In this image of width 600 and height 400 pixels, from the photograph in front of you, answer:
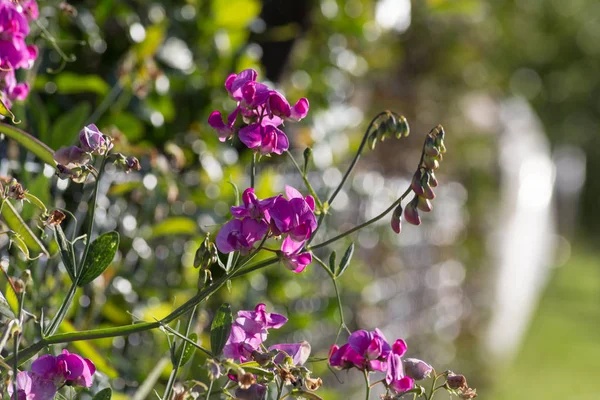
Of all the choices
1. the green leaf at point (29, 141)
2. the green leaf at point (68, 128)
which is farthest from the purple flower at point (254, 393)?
the green leaf at point (68, 128)

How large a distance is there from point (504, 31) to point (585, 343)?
9.36 ft

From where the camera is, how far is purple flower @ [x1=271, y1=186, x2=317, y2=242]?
1.04 metres

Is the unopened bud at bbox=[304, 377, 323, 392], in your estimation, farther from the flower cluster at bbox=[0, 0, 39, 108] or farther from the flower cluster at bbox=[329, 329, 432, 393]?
the flower cluster at bbox=[0, 0, 39, 108]

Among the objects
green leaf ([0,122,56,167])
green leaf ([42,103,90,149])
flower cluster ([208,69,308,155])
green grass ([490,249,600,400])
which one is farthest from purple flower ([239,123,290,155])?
green grass ([490,249,600,400])

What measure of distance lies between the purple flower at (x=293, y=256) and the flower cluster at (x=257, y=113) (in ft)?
0.43

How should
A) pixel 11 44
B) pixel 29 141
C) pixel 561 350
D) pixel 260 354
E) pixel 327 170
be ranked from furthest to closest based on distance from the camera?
pixel 561 350, pixel 327 170, pixel 29 141, pixel 11 44, pixel 260 354

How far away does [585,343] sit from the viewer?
25.7ft

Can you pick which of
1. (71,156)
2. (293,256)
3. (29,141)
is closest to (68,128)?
(29,141)

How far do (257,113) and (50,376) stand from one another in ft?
1.35

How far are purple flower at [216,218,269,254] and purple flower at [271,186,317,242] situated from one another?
0.03m

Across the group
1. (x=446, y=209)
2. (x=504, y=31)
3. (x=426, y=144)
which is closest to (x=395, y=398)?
(x=426, y=144)

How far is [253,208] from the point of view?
1.06 meters

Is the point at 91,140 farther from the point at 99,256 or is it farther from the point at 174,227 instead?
the point at 174,227

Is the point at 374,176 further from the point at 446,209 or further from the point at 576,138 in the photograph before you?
the point at 576,138
